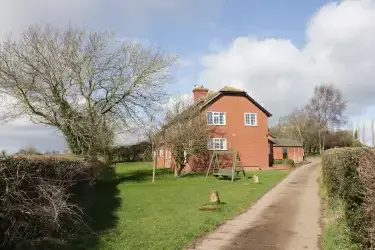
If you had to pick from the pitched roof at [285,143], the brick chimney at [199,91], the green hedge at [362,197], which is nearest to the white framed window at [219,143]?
the brick chimney at [199,91]

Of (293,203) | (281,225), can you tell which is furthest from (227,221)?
(293,203)

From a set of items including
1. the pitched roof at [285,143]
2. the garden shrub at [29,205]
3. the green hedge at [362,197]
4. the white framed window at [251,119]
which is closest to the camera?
the green hedge at [362,197]

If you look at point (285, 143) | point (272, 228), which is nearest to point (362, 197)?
point (272, 228)

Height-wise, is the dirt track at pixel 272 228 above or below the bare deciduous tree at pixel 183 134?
below

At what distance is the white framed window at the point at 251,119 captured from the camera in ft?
157

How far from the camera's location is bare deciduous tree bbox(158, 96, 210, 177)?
128ft

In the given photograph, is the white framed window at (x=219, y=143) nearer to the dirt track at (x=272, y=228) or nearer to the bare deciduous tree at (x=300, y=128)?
the dirt track at (x=272, y=228)

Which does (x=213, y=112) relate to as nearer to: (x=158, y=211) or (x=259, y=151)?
(x=259, y=151)

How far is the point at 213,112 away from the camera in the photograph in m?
46.1

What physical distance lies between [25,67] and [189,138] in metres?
15.6

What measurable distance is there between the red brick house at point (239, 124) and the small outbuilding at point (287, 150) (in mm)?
25726

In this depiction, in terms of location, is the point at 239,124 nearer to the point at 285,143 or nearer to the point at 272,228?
the point at 285,143

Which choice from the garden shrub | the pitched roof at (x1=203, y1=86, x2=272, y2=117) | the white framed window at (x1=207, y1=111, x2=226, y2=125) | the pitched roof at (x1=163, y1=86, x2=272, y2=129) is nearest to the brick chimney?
the pitched roof at (x1=163, y1=86, x2=272, y2=129)

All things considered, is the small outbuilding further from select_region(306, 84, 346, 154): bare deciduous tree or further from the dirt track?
the dirt track
